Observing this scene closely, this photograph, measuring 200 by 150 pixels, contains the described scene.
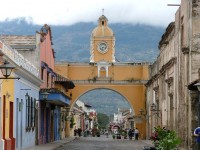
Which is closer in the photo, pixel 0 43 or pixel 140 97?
pixel 0 43

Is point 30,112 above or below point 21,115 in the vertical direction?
above

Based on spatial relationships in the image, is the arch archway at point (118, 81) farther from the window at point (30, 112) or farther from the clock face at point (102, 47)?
the window at point (30, 112)

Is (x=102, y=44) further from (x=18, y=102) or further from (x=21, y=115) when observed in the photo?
(x=18, y=102)

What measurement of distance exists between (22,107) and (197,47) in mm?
8908

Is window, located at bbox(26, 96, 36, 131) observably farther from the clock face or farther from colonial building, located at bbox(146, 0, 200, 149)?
the clock face

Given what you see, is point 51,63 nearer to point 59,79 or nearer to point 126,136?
point 59,79

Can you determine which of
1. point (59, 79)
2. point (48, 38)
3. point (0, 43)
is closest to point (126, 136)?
point (59, 79)

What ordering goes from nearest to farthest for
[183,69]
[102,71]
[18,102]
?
[18,102]
[183,69]
[102,71]

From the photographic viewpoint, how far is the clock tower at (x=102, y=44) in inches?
2837

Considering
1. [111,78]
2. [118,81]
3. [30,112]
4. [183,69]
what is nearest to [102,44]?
[111,78]

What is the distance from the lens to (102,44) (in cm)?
7300

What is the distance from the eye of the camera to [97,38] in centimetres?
7312

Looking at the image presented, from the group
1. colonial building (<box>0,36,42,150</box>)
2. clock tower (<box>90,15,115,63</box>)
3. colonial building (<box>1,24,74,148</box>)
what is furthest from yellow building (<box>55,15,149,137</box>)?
colonial building (<box>0,36,42,150</box>)

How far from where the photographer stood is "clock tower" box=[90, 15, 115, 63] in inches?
2837
